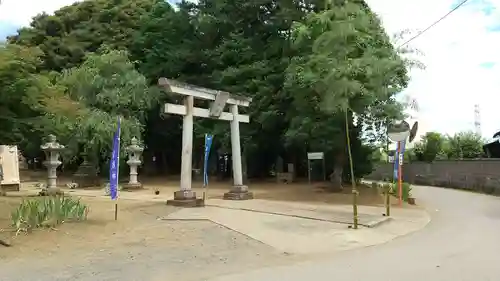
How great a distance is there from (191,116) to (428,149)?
32.0m

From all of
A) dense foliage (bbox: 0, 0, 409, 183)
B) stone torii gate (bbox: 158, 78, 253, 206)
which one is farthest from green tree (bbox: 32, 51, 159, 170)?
stone torii gate (bbox: 158, 78, 253, 206)

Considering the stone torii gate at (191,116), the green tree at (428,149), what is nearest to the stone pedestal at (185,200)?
the stone torii gate at (191,116)

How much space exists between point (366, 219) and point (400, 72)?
812 centimetres

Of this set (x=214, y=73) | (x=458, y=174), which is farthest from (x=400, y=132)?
(x=458, y=174)

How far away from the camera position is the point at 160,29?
109ft

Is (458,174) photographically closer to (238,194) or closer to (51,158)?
(238,194)

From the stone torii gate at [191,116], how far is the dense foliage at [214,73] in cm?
316

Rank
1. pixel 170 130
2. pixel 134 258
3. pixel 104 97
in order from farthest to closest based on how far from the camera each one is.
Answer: pixel 170 130
pixel 104 97
pixel 134 258

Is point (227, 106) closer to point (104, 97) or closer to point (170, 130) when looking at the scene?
point (104, 97)

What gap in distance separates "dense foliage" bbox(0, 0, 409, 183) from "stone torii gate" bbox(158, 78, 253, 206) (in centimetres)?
316

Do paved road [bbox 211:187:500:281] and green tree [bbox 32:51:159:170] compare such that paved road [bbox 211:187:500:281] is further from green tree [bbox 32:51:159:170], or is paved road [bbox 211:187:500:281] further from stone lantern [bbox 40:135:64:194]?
green tree [bbox 32:51:159:170]

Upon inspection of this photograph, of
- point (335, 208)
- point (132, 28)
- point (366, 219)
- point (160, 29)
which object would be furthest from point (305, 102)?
point (132, 28)

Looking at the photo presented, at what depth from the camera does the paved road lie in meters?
7.38

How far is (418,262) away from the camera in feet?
27.8
